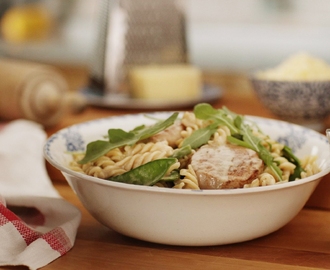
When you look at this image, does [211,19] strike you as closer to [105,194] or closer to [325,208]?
[325,208]

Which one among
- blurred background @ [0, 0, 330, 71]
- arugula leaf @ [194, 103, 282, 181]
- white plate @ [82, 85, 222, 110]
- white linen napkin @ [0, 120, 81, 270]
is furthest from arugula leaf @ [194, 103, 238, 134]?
blurred background @ [0, 0, 330, 71]

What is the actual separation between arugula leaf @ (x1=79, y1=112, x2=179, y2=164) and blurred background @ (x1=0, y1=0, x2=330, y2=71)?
1.27 m

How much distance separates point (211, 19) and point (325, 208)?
178cm

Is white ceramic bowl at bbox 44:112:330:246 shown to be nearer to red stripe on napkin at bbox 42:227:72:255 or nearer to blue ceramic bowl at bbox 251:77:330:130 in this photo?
red stripe on napkin at bbox 42:227:72:255

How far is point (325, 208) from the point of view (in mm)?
1271

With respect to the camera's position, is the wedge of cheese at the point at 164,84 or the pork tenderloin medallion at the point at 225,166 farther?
the wedge of cheese at the point at 164,84

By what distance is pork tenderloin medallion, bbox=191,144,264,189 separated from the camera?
979 millimetres

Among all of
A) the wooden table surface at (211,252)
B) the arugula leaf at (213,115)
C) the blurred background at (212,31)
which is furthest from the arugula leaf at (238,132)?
the blurred background at (212,31)

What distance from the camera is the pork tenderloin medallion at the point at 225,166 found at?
0.98 meters

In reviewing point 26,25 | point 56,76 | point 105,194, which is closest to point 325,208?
point 105,194

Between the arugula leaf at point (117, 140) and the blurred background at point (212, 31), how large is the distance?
1.27 metres

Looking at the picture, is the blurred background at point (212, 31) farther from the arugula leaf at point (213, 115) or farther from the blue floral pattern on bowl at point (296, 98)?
the arugula leaf at point (213, 115)

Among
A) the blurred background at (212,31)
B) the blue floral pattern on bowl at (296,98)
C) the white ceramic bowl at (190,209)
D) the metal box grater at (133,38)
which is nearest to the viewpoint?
the white ceramic bowl at (190,209)

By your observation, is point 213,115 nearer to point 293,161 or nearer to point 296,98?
point 293,161
